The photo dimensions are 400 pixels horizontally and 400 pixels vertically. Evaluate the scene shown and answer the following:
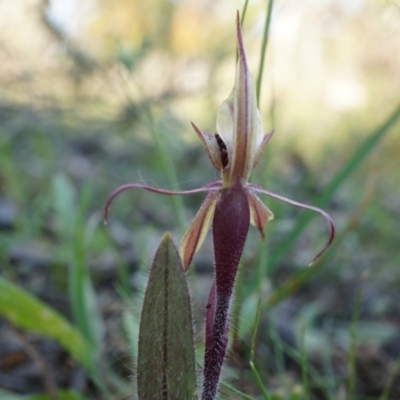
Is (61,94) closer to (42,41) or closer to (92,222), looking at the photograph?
(42,41)

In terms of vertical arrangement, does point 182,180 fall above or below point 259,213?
above

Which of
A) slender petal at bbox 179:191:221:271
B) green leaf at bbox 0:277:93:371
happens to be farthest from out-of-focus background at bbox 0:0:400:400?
slender petal at bbox 179:191:221:271

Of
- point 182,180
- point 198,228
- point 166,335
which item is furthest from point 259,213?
point 182,180

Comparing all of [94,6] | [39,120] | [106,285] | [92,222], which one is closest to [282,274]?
[106,285]

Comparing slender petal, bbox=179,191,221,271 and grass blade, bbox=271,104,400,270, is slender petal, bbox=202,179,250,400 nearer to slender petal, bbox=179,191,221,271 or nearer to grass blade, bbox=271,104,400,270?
slender petal, bbox=179,191,221,271

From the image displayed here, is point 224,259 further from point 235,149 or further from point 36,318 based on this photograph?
point 36,318

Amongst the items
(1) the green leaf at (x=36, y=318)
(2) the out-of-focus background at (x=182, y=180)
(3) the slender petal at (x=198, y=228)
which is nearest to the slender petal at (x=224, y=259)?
(3) the slender petal at (x=198, y=228)
